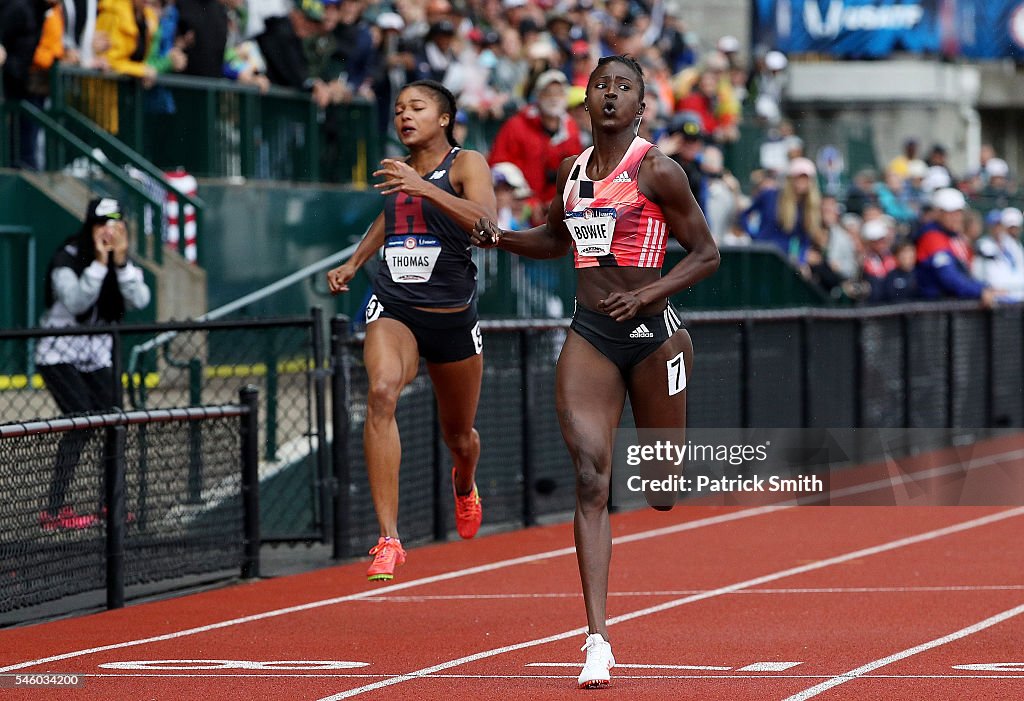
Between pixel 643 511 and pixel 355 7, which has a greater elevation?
pixel 355 7

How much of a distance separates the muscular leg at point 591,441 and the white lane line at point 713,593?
2.72 ft

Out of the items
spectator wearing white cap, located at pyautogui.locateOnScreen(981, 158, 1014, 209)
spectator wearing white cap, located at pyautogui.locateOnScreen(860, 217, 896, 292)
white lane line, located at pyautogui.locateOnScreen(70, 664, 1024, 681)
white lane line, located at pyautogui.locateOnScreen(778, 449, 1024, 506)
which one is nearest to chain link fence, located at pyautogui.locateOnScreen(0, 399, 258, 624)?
white lane line, located at pyautogui.locateOnScreen(70, 664, 1024, 681)

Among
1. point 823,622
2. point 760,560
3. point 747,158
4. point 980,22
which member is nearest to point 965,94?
point 980,22

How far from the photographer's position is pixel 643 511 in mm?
15875

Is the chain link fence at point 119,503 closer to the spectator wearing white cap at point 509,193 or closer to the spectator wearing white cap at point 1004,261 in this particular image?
the spectator wearing white cap at point 509,193

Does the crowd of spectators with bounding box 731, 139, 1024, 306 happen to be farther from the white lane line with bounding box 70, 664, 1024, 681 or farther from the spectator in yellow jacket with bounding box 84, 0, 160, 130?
the white lane line with bounding box 70, 664, 1024, 681

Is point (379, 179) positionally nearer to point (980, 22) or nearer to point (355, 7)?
point (355, 7)

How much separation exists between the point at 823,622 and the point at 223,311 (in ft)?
26.2

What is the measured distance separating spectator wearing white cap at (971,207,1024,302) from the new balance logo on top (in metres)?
13.9

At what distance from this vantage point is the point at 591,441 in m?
8.23

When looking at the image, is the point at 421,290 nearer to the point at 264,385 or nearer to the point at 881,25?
the point at 264,385

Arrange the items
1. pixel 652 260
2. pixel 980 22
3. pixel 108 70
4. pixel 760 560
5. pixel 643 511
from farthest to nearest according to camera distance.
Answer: pixel 980 22 → pixel 108 70 → pixel 643 511 → pixel 760 560 → pixel 652 260

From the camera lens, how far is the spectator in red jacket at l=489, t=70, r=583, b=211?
17.7 meters

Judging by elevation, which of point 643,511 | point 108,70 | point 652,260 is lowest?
point 643,511
